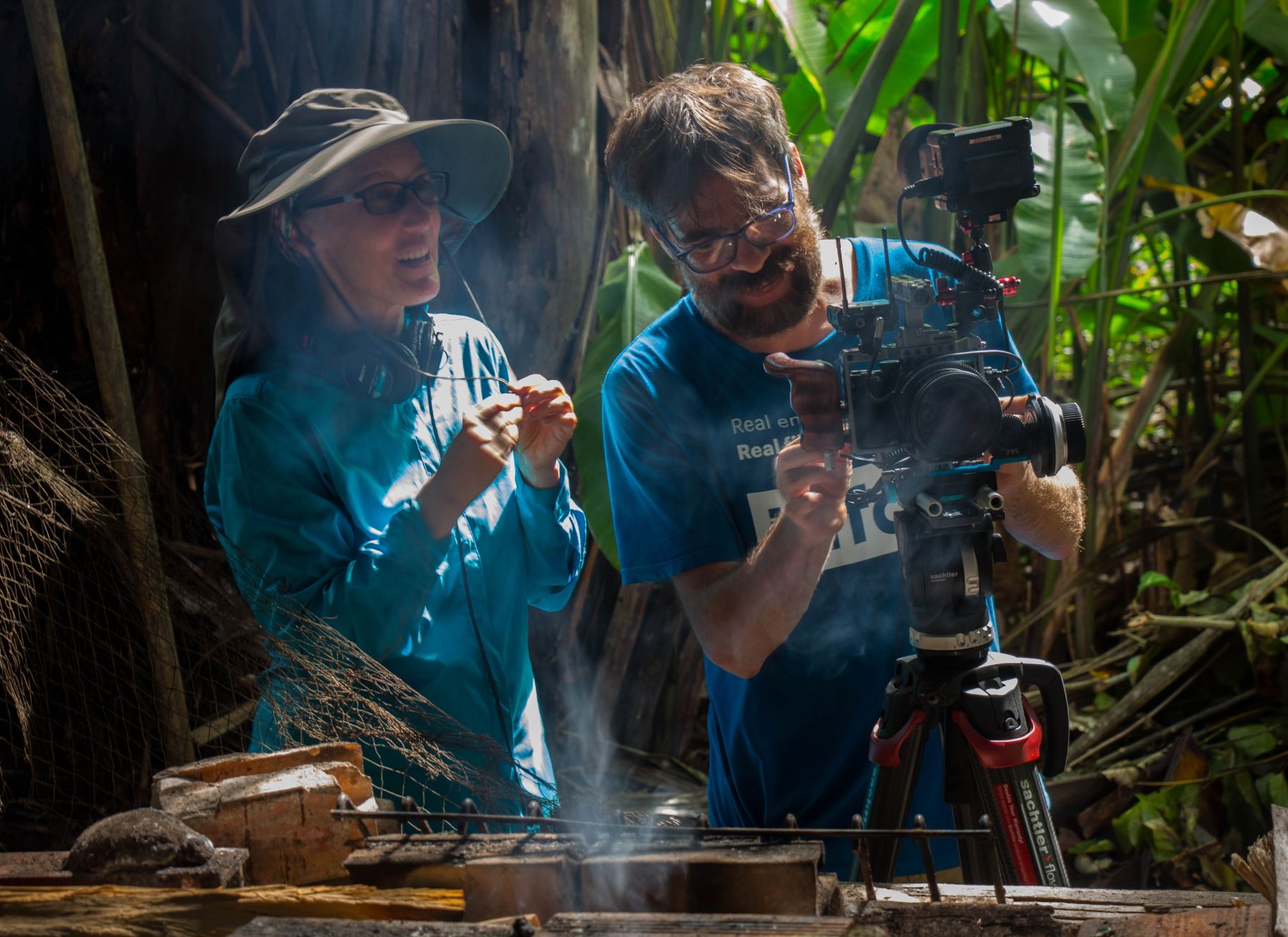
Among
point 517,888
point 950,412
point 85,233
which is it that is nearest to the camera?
point 517,888

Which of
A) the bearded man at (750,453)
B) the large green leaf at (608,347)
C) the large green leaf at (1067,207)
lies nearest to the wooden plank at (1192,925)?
the bearded man at (750,453)

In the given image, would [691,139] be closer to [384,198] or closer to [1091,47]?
[384,198]

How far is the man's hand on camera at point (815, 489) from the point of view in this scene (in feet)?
5.26

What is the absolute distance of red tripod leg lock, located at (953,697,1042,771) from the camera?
1605mm

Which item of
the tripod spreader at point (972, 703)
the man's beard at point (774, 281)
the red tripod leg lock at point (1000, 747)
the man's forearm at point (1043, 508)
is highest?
the man's beard at point (774, 281)

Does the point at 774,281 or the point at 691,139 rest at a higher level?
the point at 691,139

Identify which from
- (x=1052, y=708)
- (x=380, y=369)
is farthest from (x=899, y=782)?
(x=380, y=369)

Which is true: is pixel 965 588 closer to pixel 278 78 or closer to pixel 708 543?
pixel 708 543

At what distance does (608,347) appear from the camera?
311 cm

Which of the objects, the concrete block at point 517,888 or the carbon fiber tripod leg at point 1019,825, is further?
the carbon fiber tripod leg at point 1019,825

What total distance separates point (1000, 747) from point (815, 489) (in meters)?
0.46

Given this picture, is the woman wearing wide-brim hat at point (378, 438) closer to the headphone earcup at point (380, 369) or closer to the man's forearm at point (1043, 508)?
the headphone earcup at point (380, 369)

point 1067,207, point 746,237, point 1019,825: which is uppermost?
point 1067,207

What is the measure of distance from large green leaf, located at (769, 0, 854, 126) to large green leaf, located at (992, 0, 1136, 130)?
53 centimetres
